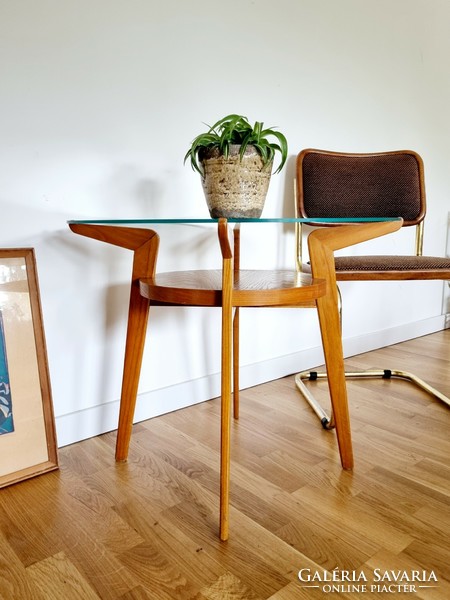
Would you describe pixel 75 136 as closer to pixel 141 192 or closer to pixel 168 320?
pixel 141 192

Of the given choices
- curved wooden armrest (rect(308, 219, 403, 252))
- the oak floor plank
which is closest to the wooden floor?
the oak floor plank

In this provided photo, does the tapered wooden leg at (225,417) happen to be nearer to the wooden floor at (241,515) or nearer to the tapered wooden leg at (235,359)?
the wooden floor at (241,515)

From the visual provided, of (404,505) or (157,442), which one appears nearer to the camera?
(404,505)

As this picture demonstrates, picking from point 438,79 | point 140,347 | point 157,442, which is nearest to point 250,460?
point 157,442

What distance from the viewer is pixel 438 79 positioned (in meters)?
2.15

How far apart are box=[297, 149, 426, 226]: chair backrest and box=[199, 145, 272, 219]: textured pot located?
0.65m

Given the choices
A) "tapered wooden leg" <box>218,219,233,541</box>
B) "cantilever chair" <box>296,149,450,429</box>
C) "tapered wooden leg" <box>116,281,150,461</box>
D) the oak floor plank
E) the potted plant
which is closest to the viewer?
the oak floor plank

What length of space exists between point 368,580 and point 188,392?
0.79 m

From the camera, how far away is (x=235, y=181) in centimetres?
88

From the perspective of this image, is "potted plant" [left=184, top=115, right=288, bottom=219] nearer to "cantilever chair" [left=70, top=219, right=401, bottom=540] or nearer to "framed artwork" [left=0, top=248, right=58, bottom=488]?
"cantilever chair" [left=70, top=219, right=401, bottom=540]

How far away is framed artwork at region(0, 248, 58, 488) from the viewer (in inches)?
38.2

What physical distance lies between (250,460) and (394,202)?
3.46 feet

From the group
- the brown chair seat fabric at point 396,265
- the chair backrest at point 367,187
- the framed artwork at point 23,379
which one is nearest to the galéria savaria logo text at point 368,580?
the framed artwork at point 23,379

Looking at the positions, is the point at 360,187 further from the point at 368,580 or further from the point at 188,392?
the point at 368,580
